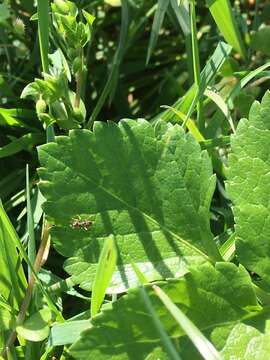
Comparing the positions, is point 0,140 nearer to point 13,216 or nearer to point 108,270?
point 13,216

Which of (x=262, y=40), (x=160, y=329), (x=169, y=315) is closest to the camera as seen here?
(x=160, y=329)

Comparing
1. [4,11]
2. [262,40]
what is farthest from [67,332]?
Answer: [262,40]

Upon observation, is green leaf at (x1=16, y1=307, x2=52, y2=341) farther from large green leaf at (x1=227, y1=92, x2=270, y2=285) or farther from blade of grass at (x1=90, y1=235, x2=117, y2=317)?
large green leaf at (x1=227, y1=92, x2=270, y2=285)

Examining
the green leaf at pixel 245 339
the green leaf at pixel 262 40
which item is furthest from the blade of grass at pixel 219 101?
the green leaf at pixel 245 339

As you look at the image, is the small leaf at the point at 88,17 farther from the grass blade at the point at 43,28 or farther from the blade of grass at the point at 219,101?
the blade of grass at the point at 219,101

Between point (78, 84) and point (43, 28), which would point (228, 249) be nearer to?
point (78, 84)

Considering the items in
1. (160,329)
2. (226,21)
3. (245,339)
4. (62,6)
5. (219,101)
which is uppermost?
(62,6)

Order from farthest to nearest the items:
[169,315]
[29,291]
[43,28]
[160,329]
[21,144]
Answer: [21,144] < [43,28] < [29,291] < [169,315] < [160,329]
